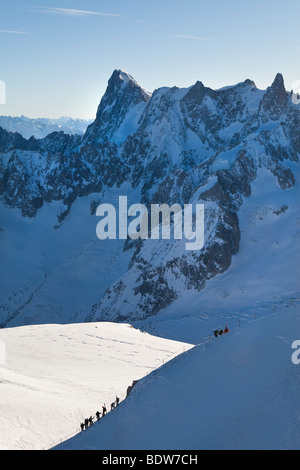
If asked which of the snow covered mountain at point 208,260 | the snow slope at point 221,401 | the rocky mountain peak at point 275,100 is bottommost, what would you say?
the snow slope at point 221,401

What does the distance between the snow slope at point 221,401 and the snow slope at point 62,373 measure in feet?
24.5

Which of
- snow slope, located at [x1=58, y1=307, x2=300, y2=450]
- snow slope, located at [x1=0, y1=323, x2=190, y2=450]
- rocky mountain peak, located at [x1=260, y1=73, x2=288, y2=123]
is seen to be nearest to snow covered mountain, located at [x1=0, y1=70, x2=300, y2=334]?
rocky mountain peak, located at [x1=260, y1=73, x2=288, y2=123]

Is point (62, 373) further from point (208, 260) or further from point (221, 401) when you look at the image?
point (208, 260)

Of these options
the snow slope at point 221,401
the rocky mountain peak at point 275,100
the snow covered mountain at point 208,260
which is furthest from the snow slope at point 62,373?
the rocky mountain peak at point 275,100

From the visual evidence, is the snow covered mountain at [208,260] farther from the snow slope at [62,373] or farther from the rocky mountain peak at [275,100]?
the snow slope at [62,373]

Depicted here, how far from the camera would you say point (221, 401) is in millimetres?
32188

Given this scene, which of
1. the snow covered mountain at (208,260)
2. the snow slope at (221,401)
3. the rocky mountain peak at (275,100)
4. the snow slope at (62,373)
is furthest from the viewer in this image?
the rocky mountain peak at (275,100)

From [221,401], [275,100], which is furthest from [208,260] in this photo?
[221,401]

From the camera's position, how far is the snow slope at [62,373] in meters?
41.3

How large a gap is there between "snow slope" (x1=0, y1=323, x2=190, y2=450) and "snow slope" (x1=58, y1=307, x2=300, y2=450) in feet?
24.5

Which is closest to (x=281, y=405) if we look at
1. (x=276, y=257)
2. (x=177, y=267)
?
(x=276, y=257)

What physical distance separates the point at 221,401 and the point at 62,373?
27553mm

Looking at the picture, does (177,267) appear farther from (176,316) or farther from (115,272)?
(115,272)

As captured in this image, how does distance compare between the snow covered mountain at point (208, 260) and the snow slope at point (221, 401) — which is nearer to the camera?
the snow slope at point (221, 401)
